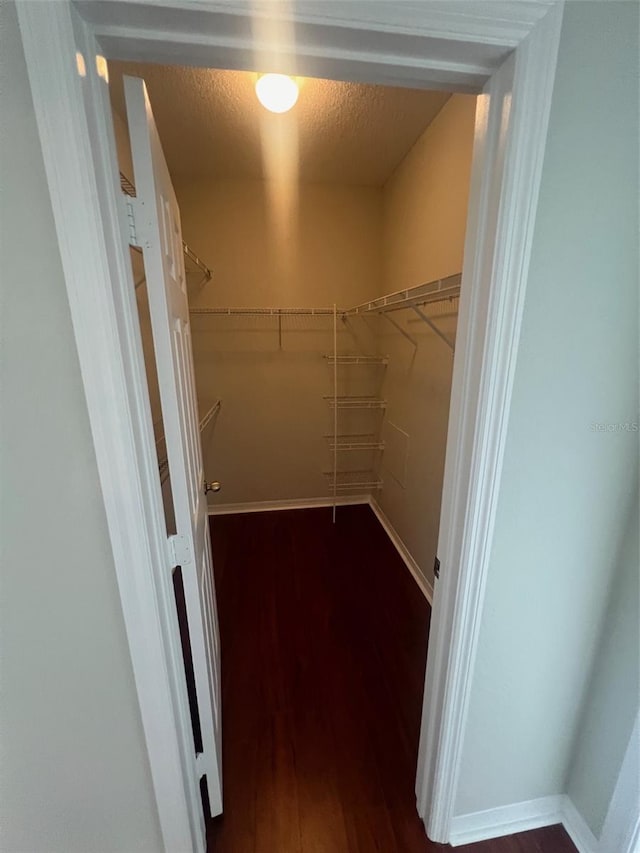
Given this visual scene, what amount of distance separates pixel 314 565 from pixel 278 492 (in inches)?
35.6

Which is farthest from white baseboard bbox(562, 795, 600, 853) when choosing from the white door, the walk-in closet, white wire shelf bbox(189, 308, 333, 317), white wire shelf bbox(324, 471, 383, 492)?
white wire shelf bbox(189, 308, 333, 317)

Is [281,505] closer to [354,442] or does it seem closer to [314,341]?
[354,442]

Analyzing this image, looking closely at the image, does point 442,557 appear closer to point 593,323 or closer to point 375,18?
point 593,323

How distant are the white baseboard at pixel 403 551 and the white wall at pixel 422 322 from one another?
0.06 metres

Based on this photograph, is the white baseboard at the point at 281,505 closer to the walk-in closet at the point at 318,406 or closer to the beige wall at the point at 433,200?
the walk-in closet at the point at 318,406

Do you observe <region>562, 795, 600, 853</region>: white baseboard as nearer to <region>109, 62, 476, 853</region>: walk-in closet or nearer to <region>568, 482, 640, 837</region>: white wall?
<region>568, 482, 640, 837</region>: white wall

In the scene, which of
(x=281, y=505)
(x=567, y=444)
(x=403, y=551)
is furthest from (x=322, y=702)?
(x=281, y=505)

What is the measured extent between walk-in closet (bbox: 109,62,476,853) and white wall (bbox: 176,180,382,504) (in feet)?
0.05

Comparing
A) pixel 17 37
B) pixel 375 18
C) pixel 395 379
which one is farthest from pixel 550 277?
pixel 395 379

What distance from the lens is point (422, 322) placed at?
2.16 m

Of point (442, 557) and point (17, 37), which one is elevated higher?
point (17, 37)

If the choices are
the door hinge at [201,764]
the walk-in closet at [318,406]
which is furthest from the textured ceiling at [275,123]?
the door hinge at [201,764]

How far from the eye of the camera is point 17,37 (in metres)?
0.54

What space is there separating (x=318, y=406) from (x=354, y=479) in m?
0.79
